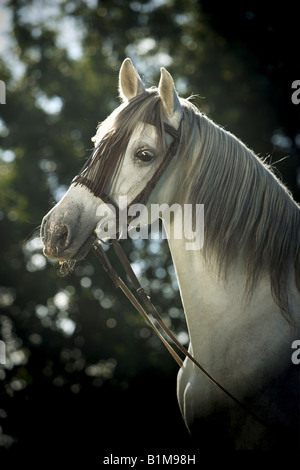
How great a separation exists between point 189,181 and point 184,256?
36cm

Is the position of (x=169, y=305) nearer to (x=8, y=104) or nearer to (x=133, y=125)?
(x=8, y=104)

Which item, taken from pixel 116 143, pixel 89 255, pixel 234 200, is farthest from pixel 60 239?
pixel 89 255

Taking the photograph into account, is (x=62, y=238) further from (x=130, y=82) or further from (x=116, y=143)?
(x=130, y=82)

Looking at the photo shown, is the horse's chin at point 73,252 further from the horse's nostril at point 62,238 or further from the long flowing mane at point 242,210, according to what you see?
the long flowing mane at point 242,210

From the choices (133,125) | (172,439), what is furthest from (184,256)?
(172,439)

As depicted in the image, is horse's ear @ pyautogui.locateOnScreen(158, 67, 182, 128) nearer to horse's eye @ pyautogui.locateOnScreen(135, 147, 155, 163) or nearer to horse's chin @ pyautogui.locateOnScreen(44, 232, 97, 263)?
horse's eye @ pyautogui.locateOnScreen(135, 147, 155, 163)

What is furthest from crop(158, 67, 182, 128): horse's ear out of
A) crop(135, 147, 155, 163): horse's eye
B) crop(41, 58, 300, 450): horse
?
crop(135, 147, 155, 163): horse's eye

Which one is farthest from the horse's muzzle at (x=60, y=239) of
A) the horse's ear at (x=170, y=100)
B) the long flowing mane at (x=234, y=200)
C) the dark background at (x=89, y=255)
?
the dark background at (x=89, y=255)

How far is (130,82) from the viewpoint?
91.2 inches

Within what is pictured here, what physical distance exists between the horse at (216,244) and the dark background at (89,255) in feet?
20.9

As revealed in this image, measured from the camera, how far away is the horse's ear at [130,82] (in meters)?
2.28

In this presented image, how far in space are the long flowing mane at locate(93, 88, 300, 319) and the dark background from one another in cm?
637

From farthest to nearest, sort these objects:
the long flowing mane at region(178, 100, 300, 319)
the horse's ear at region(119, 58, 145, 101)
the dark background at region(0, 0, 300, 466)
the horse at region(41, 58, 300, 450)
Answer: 1. the dark background at region(0, 0, 300, 466)
2. the horse's ear at region(119, 58, 145, 101)
3. the long flowing mane at region(178, 100, 300, 319)
4. the horse at region(41, 58, 300, 450)

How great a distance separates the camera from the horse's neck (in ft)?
6.15
